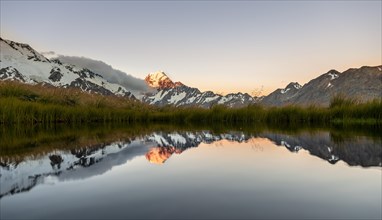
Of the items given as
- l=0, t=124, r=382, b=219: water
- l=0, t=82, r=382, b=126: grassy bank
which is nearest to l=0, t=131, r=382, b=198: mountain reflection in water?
l=0, t=124, r=382, b=219: water

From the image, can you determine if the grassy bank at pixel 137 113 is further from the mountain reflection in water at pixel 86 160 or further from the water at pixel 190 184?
the water at pixel 190 184

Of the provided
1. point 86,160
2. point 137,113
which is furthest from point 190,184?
point 137,113

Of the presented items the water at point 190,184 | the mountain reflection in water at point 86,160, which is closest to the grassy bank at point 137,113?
the mountain reflection in water at point 86,160

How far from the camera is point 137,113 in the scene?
2300cm

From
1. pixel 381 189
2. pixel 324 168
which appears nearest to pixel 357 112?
pixel 324 168

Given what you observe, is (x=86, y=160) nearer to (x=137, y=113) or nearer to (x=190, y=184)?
(x=190, y=184)

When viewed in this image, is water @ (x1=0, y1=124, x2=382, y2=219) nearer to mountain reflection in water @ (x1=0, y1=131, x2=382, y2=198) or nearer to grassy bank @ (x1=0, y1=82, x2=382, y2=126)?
mountain reflection in water @ (x1=0, y1=131, x2=382, y2=198)

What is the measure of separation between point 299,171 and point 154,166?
6.51ft

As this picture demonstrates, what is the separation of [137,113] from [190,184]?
1953cm

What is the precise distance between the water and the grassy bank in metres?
10.9

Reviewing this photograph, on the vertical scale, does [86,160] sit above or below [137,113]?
below

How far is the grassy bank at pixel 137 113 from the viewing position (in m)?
16.4

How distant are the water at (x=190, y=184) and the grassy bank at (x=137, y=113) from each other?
35.9ft

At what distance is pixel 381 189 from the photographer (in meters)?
3.45
